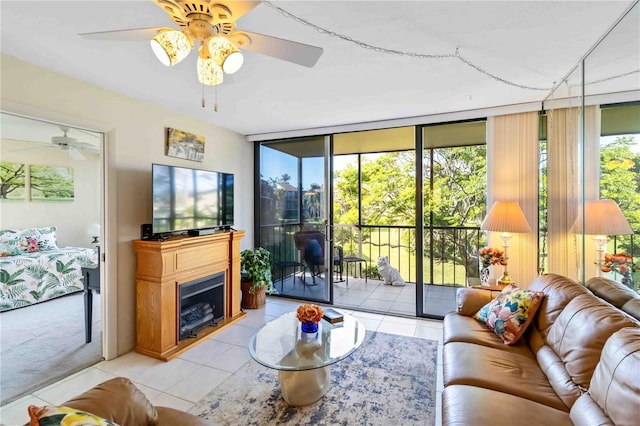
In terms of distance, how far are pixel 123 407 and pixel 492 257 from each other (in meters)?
3.06

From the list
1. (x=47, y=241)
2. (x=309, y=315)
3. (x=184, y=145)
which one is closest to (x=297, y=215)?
(x=184, y=145)

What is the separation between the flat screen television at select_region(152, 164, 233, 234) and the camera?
275cm

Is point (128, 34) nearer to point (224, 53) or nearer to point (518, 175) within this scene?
point (224, 53)

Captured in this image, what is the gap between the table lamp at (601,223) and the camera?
5.91 feet

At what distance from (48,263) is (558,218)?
6.16m

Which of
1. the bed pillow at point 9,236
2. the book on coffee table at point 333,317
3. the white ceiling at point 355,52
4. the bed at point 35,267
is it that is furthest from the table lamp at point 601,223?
the bed pillow at point 9,236

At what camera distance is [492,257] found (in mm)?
2902

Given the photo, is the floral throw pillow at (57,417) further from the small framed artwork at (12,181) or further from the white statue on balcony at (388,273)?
the small framed artwork at (12,181)

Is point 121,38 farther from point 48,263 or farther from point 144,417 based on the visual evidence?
point 48,263

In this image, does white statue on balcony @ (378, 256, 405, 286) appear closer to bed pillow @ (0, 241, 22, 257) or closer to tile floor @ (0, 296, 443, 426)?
tile floor @ (0, 296, 443, 426)

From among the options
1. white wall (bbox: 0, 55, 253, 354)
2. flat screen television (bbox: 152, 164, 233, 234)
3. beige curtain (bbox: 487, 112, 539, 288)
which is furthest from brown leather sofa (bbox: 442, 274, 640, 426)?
white wall (bbox: 0, 55, 253, 354)

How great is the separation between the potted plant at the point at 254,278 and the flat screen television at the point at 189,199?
623mm

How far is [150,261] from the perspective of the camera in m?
2.69

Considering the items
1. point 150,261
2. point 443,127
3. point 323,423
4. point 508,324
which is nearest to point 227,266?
point 150,261
